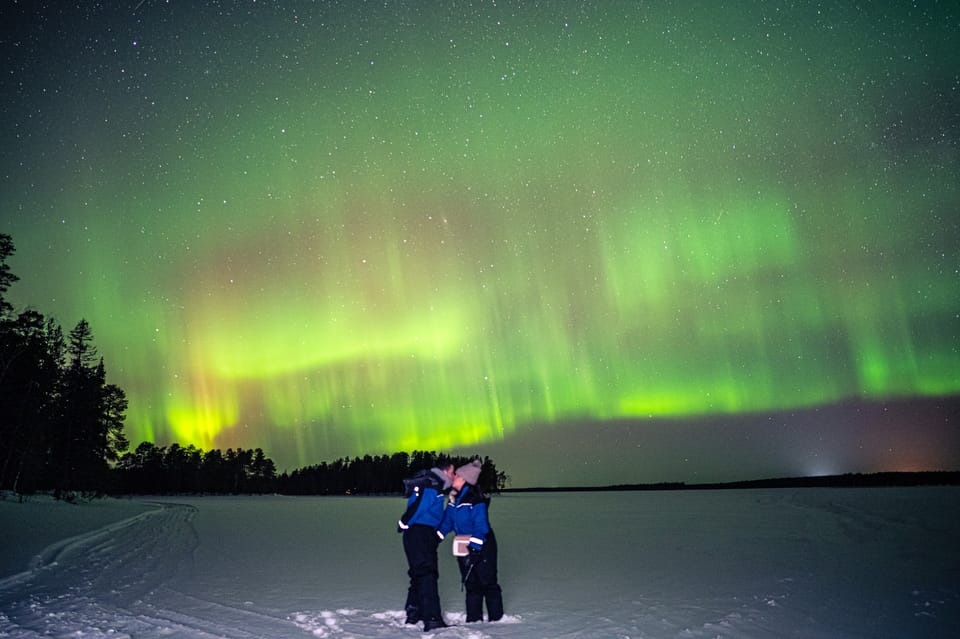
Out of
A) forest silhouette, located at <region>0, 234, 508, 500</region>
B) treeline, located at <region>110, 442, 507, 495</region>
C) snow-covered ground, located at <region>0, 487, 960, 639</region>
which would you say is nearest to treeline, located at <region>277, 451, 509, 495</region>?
treeline, located at <region>110, 442, 507, 495</region>

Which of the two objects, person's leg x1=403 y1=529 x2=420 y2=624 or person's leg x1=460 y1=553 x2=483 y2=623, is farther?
person's leg x1=460 y1=553 x2=483 y2=623

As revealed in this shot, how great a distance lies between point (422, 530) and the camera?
7949 millimetres

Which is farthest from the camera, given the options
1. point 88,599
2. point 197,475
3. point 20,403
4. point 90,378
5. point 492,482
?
point 492,482

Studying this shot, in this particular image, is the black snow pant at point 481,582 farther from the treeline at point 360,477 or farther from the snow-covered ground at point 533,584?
the treeline at point 360,477

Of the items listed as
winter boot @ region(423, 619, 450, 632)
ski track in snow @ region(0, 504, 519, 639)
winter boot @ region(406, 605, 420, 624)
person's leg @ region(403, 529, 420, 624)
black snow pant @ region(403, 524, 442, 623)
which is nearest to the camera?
ski track in snow @ region(0, 504, 519, 639)

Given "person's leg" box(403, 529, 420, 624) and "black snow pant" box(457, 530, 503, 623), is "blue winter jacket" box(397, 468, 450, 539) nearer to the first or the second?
"person's leg" box(403, 529, 420, 624)

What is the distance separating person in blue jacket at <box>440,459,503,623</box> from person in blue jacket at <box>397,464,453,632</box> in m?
0.21

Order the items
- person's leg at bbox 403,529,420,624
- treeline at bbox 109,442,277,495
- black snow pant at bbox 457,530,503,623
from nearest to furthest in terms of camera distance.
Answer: person's leg at bbox 403,529,420,624, black snow pant at bbox 457,530,503,623, treeline at bbox 109,442,277,495

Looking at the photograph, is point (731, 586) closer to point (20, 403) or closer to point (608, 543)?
point (608, 543)

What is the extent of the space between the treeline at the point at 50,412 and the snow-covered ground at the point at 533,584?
1911cm

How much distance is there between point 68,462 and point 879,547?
57.5 m

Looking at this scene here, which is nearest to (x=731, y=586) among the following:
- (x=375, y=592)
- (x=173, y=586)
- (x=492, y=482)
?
(x=375, y=592)

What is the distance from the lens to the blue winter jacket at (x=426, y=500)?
795 centimetres

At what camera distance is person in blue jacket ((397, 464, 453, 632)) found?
7.86 metres
